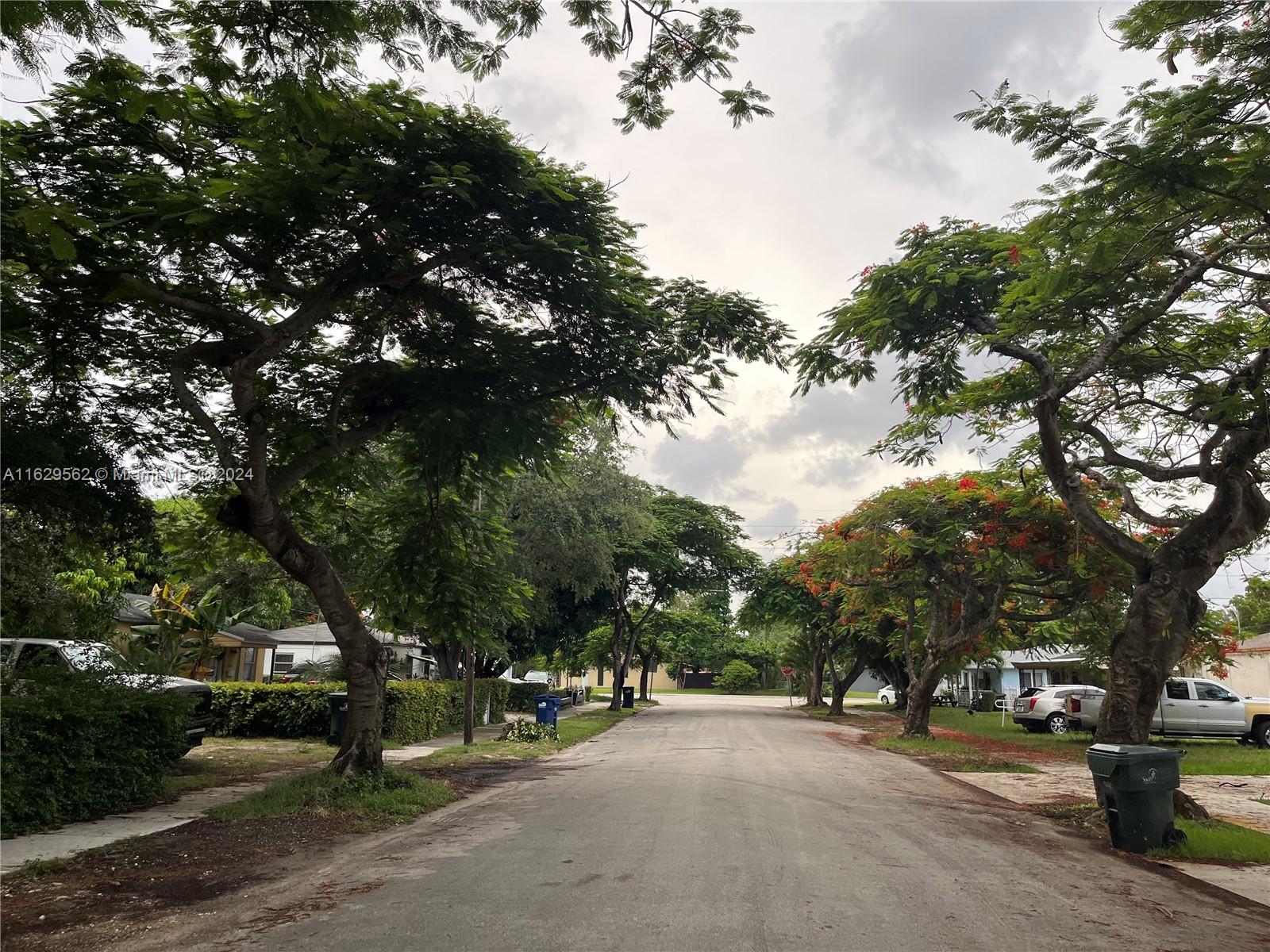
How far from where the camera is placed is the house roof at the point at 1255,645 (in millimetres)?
29170

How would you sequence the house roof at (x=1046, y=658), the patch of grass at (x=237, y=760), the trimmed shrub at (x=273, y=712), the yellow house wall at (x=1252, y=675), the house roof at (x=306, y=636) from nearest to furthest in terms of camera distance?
the patch of grass at (x=237, y=760) < the trimmed shrub at (x=273, y=712) < the house roof at (x=306, y=636) < the yellow house wall at (x=1252, y=675) < the house roof at (x=1046, y=658)

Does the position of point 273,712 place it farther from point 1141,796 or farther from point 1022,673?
point 1022,673

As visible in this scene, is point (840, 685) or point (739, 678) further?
point (739, 678)

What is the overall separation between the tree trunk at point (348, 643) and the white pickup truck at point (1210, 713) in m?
19.1

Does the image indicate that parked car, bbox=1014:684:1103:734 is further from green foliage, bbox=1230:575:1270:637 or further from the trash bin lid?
the trash bin lid

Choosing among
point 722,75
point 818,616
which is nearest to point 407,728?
point 722,75

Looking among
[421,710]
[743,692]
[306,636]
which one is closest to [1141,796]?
[421,710]

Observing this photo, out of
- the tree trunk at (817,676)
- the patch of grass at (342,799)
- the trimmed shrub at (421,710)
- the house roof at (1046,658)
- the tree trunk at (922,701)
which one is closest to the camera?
the patch of grass at (342,799)

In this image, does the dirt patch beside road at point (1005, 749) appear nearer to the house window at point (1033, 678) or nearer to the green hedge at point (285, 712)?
the green hedge at point (285, 712)

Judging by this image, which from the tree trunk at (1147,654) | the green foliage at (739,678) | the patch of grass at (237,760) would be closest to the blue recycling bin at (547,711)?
Result: the patch of grass at (237,760)

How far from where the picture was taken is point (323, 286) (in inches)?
358

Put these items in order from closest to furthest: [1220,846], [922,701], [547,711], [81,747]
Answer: [1220,846] < [81,747] < [922,701] < [547,711]

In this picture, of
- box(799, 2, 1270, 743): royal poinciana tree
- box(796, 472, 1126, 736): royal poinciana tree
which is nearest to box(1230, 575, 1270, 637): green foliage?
box(796, 472, 1126, 736): royal poinciana tree

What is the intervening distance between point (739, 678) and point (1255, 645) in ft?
159
